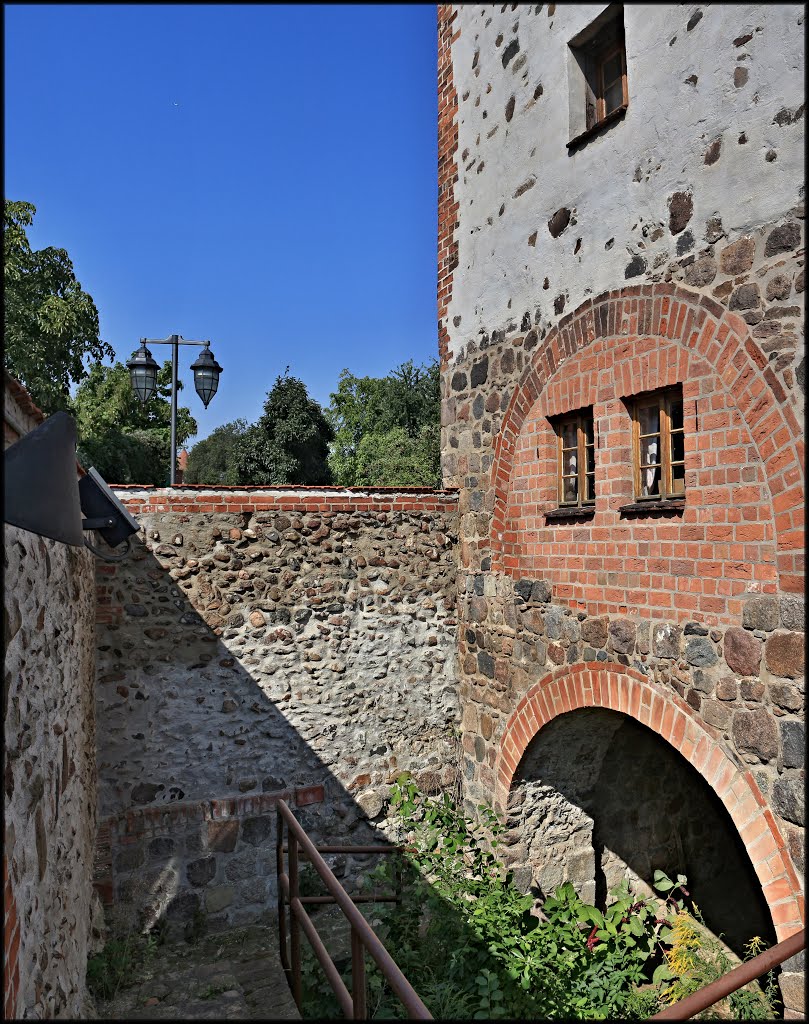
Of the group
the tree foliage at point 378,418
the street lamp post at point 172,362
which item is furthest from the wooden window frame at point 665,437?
the tree foliage at point 378,418

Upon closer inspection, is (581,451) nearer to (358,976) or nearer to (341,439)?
(358,976)

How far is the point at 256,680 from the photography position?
238 inches

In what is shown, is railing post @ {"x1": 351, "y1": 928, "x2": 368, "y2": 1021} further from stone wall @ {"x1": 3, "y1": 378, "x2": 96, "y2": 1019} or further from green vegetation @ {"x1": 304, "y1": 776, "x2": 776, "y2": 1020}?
green vegetation @ {"x1": 304, "y1": 776, "x2": 776, "y2": 1020}

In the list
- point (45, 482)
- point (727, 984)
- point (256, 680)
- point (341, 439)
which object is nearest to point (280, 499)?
point (256, 680)

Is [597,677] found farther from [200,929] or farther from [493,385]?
[200,929]

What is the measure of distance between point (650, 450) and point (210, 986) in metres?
4.23

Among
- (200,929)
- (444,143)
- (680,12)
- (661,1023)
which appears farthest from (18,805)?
(444,143)

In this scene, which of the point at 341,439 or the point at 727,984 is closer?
the point at 727,984

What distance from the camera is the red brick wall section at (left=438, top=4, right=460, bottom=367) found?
21.9 ft

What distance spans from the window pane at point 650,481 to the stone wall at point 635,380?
8 centimetres

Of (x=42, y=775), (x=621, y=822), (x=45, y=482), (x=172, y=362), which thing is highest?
(x=172, y=362)

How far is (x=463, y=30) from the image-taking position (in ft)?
21.5

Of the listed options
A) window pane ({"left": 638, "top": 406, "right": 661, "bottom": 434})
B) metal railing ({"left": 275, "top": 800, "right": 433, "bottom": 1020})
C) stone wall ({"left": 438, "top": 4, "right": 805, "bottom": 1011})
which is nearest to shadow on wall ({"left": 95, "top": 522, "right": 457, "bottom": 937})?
stone wall ({"left": 438, "top": 4, "right": 805, "bottom": 1011})

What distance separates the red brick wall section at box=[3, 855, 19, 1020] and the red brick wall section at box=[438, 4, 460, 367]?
5391 mm
